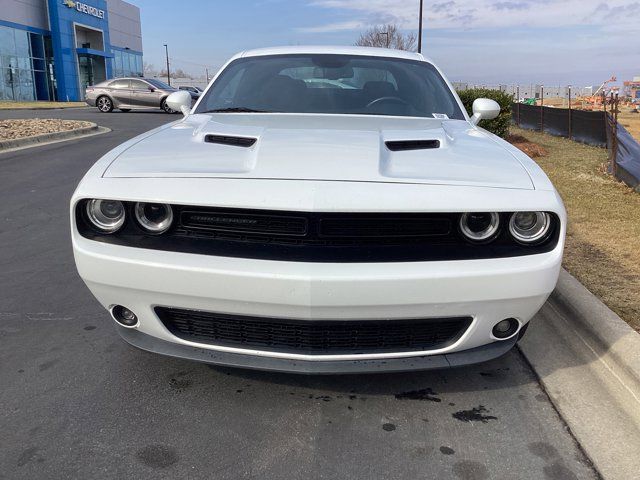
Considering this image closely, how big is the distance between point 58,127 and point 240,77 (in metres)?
11.7

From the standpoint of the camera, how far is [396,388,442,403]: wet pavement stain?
2617 mm

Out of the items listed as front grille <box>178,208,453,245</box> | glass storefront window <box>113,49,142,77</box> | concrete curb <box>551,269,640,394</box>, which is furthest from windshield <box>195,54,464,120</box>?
glass storefront window <box>113,49,142,77</box>

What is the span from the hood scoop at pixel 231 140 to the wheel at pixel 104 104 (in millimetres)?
22140

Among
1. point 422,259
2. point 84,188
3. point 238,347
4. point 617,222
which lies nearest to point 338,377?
point 238,347

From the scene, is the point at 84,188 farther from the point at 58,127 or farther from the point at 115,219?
the point at 58,127

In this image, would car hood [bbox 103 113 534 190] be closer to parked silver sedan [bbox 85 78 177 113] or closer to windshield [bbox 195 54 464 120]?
windshield [bbox 195 54 464 120]

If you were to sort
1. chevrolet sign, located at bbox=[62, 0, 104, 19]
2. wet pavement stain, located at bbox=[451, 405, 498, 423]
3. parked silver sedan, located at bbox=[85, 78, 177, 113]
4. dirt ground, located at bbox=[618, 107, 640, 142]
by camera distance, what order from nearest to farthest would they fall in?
wet pavement stain, located at bbox=[451, 405, 498, 423] < dirt ground, located at bbox=[618, 107, 640, 142] < parked silver sedan, located at bbox=[85, 78, 177, 113] < chevrolet sign, located at bbox=[62, 0, 104, 19]

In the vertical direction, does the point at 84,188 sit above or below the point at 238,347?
above

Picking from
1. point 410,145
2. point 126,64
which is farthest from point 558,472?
point 126,64

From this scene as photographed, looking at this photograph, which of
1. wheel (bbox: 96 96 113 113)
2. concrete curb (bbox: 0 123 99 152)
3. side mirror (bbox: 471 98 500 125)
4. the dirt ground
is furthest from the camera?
wheel (bbox: 96 96 113 113)

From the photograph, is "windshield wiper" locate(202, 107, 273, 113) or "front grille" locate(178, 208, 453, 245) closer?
"front grille" locate(178, 208, 453, 245)

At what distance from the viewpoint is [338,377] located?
278 cm

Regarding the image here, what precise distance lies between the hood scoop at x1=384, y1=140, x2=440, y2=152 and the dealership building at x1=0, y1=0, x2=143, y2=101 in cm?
3871

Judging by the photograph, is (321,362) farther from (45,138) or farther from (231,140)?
(45,138)
